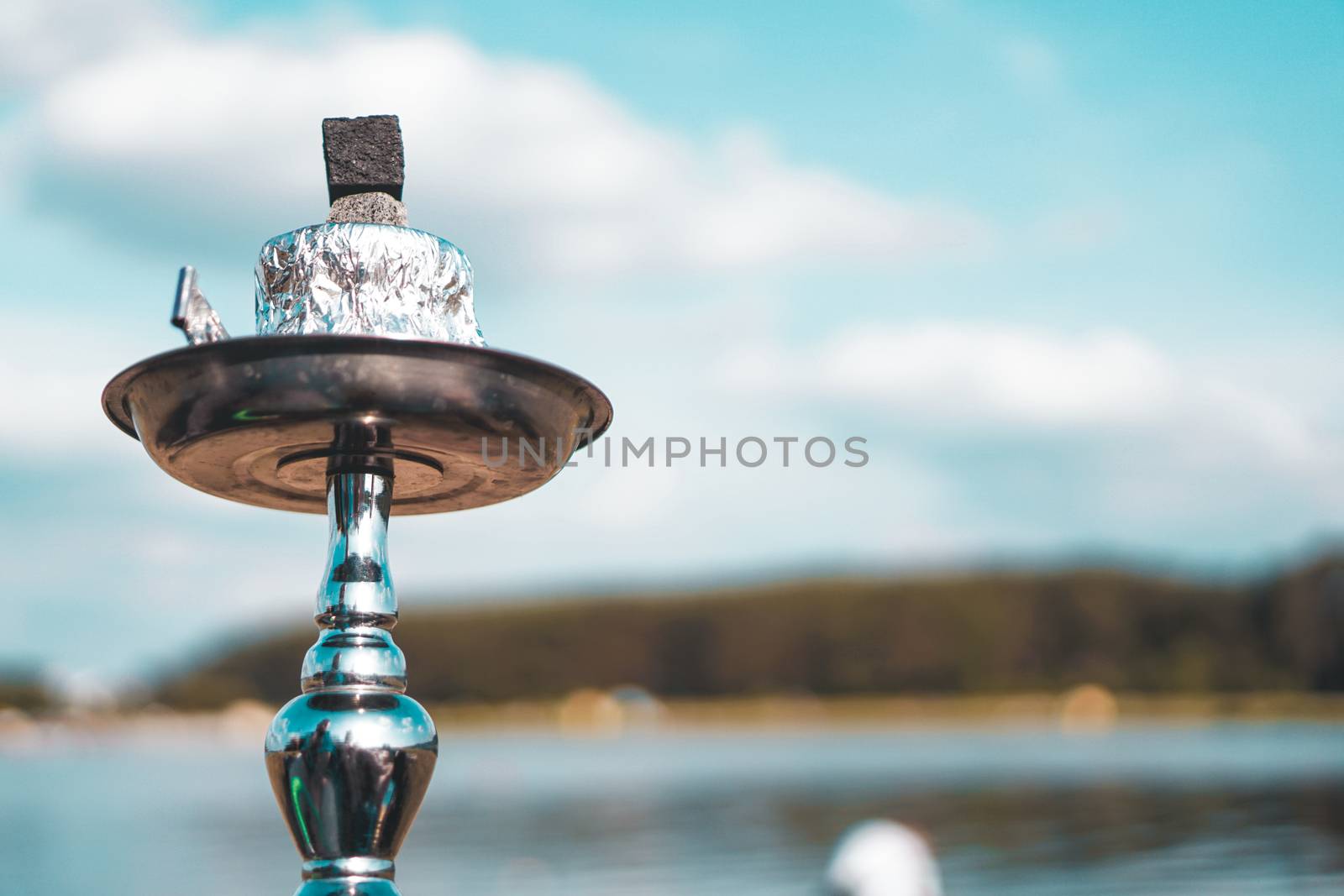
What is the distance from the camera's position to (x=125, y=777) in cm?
3331

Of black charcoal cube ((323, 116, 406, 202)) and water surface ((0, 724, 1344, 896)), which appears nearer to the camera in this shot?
black charcoal cube ((323, 116, 406, 202))

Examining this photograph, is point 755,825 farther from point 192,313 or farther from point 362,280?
point 192,313

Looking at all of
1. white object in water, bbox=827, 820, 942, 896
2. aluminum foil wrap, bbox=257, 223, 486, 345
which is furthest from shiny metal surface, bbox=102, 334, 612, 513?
white object in water, bbox=827, 820, 942, 896

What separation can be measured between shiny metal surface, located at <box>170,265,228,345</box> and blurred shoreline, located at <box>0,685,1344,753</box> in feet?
143

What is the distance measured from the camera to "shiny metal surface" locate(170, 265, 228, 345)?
1.54m

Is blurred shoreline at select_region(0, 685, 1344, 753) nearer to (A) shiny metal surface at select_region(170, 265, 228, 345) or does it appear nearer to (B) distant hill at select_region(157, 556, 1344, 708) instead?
(B) distant hill at select_region(157, 556, 1344, 708)

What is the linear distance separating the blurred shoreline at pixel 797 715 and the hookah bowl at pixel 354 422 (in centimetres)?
4337

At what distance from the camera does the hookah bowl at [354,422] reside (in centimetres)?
151

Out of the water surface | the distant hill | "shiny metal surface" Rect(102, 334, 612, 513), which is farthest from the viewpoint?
the distant hill

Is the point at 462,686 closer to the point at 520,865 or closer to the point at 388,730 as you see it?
the point at 520,865

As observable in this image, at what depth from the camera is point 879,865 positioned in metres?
4.47

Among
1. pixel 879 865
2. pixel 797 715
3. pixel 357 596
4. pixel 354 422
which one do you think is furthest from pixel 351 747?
pixel 797 715

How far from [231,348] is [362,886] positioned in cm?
67

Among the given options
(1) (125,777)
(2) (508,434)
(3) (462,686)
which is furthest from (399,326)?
(3) (462,686)
